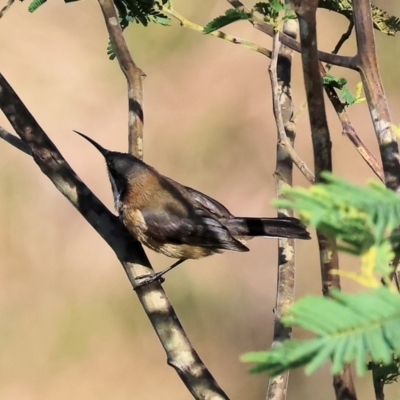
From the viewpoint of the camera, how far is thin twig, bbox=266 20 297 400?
59.4 inches

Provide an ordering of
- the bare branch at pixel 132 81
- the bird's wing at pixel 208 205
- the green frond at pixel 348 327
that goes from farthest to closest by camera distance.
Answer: the bird's wing at pixel 208 205 → the bare branch at pixel 132 81 → the green frond at pixel 348 327

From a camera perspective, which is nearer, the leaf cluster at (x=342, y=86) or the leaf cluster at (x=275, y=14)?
the leaf cluster at (x=275, y=14)

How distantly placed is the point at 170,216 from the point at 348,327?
6.52 feet

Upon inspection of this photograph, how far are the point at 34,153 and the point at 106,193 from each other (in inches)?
112

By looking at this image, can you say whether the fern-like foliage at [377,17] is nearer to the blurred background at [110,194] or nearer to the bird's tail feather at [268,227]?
the bird's tail feather at [268,227]

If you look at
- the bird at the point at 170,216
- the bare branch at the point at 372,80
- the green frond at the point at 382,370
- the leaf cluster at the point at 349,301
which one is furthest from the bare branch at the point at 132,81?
the leaf cluster at the point at 349,301

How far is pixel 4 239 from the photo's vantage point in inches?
175

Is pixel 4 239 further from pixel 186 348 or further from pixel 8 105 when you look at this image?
pixel 186 348

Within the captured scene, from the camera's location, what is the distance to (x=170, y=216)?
2.46 m

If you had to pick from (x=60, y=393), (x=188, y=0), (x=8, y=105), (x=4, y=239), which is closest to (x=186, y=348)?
(x=8, y=105)

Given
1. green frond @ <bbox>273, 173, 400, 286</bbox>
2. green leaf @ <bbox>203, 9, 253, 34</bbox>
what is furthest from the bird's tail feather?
green frond @ <bbox>273, 173, 400, 286</bbox>

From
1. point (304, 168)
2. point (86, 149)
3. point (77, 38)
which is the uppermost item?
point (77, 38)

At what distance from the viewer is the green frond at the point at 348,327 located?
1.58 ft

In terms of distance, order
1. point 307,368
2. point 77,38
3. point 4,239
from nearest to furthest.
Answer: point 307,368
point 4,239
point 77,38
